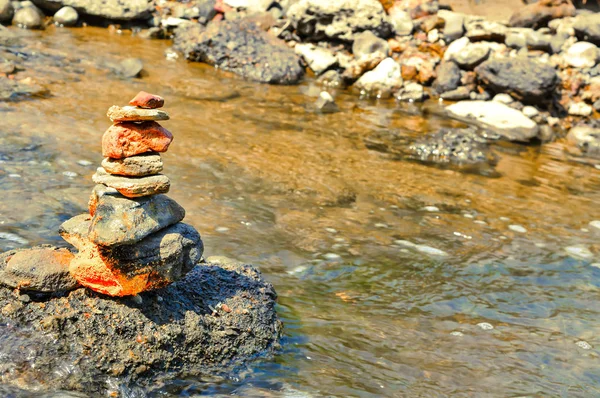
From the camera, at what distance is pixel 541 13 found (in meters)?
14.3

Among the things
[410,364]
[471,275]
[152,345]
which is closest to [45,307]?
[152,345]

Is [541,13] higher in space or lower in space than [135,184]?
higher

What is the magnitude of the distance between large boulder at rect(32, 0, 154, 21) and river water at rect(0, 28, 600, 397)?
2557mm

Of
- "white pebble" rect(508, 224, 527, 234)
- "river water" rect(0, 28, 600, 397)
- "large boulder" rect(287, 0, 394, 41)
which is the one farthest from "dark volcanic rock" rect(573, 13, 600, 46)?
"white pebble" rect(508, 224, 527, 234)

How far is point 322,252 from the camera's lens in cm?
604

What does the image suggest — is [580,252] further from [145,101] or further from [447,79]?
[447,79]

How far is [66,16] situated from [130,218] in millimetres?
10836

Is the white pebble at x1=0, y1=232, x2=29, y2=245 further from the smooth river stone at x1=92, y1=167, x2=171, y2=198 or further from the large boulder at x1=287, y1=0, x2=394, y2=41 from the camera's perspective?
the large boulder at x1=287, y1=0, x2=394, y2=41

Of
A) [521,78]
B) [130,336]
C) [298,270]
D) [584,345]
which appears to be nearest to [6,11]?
[521,78]

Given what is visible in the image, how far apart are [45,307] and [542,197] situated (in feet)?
21.6

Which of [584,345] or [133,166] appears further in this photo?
[584,345]

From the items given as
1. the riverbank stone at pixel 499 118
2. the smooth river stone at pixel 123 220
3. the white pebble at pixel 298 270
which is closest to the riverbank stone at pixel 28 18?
the riverbank stone at pixel 499 118

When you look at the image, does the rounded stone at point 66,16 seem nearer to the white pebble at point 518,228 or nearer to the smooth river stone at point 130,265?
the white pebble at point 518,228

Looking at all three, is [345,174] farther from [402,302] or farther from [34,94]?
[34,94]
